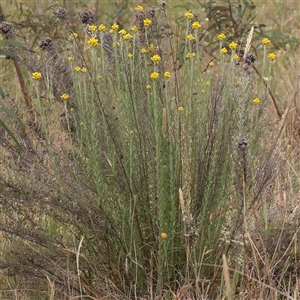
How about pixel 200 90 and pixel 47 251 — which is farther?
pixel 47 251

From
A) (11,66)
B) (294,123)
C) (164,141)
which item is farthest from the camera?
(11,66)

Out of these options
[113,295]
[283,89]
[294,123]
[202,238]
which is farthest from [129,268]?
[283,89]

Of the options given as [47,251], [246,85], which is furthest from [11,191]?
[246,85]

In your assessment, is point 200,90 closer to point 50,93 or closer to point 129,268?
point 50,93

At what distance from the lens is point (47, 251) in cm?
235

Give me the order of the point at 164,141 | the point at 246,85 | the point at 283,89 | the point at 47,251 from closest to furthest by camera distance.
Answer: the point at 246,85
the point at 164,141
the point at 47,251
the point at 283,89

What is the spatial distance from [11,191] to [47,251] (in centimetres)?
30

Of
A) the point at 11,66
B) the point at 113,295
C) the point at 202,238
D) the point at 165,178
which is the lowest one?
the point at 11,66

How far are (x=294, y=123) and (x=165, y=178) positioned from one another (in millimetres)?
1814

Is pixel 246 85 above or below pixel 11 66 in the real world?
above

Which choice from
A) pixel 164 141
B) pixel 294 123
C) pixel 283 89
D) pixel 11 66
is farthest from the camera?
pixel 11 66

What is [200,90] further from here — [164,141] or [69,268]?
[69,268]

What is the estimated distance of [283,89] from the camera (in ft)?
13.9

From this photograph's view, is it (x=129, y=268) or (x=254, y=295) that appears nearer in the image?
(x=254, y=295)
